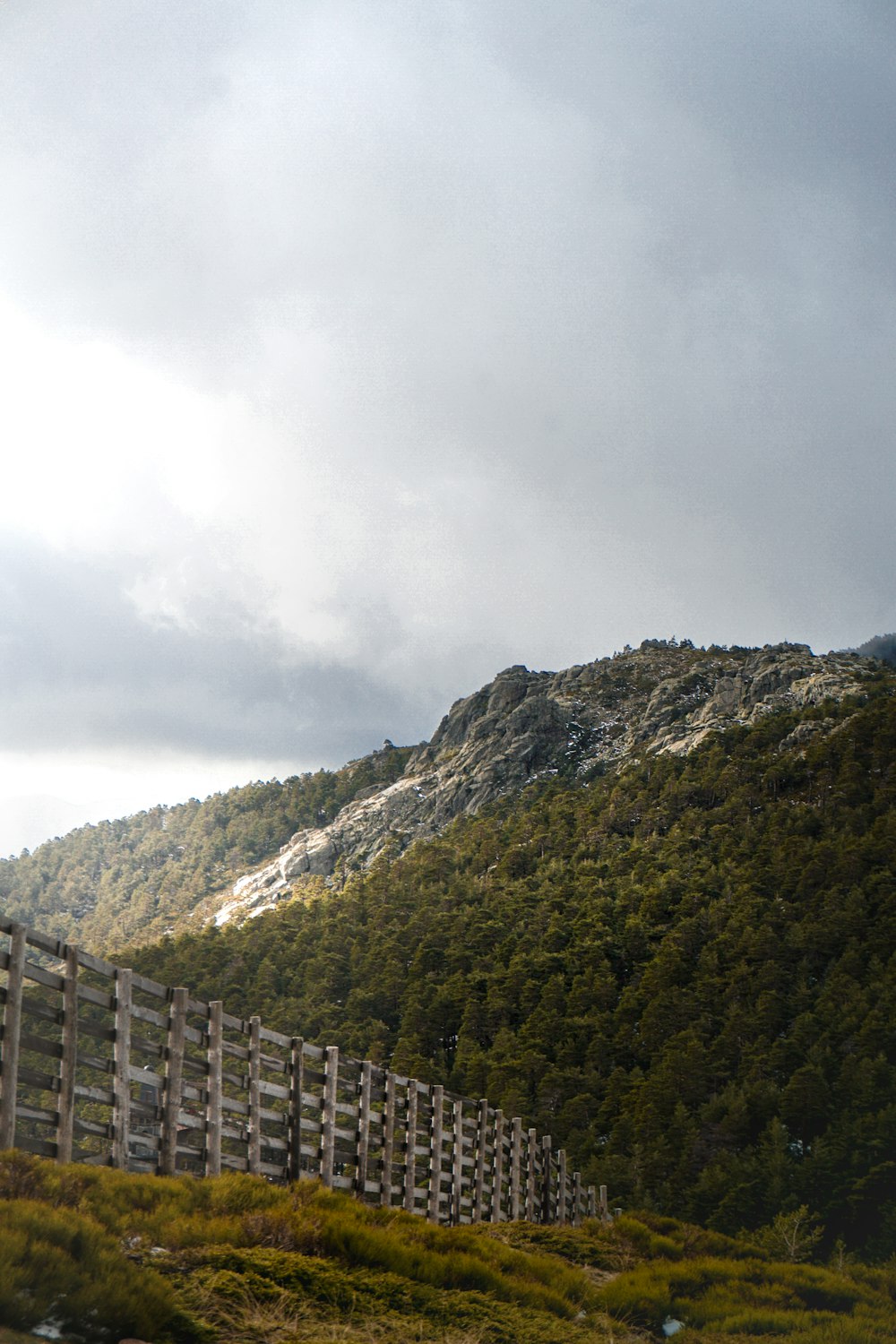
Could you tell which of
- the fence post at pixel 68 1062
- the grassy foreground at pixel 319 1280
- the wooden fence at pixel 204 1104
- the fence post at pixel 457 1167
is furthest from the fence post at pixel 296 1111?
the fence post at pixel 457 1167

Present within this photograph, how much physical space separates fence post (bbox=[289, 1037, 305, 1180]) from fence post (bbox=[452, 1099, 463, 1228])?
5234 millimetres

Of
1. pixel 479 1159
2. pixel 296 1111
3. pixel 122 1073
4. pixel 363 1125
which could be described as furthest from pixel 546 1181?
pixel 122 1073

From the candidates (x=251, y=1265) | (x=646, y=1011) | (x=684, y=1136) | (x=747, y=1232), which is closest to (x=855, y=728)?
(x=646, y=1011)

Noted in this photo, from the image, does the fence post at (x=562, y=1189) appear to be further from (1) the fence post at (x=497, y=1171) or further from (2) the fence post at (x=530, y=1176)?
(1) the fence post at (x=497, y=1171)

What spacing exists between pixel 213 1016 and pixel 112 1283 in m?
4.85

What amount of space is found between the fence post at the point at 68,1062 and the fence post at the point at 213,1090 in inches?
78.7

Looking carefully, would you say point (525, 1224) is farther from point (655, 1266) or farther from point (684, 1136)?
point (684, 1136)

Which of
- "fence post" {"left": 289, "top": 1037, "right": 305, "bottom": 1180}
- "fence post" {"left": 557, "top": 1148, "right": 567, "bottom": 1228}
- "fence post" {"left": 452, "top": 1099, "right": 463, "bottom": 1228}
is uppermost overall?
"fence post" {"left": 289, "top": 1037, "right": 305, "bottom": 1180}

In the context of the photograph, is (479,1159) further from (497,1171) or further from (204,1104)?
(204,1104)

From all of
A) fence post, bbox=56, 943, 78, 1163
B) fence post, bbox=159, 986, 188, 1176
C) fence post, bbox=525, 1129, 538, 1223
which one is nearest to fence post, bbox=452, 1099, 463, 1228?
fence post, bbox=525, 1129, 538, 1223

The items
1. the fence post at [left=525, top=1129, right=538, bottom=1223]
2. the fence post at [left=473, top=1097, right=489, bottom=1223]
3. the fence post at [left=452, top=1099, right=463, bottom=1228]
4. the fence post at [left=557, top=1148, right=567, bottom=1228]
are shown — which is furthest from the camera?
the fence post at [left=557, top=1148, right=567, bottom=1228]

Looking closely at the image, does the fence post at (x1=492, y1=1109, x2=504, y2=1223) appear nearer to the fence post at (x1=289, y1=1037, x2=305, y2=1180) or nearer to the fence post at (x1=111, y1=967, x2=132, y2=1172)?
the fence post at (x1=289, y1=1037, x2=305, y2=1180)

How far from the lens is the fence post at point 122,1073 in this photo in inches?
367

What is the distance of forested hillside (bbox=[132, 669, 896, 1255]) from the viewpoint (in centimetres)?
7019
